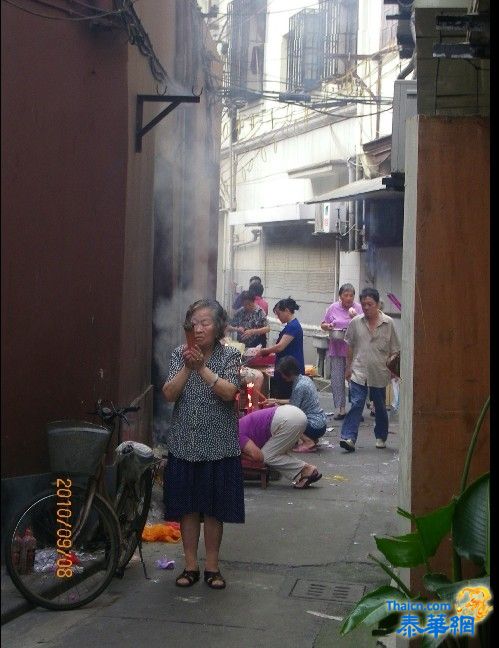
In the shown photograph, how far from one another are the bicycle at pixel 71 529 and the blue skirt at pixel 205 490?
1.38 ft

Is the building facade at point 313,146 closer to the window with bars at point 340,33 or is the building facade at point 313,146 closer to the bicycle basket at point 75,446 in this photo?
the window with bars at point 340,33

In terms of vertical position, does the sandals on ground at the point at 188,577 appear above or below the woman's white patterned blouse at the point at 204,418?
below

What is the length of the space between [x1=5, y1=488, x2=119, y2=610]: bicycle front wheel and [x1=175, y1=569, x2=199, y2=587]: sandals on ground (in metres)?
0.53

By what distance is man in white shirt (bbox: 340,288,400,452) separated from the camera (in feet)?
37.4

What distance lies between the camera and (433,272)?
15.7ft

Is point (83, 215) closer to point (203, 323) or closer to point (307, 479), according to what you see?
point (203, 323)

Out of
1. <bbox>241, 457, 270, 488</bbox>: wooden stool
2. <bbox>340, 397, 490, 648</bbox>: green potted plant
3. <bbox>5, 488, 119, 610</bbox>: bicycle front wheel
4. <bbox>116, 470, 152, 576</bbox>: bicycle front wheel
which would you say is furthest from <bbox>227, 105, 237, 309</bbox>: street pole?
<bbox>340, 397, 490, 648</bbox>: green potted plant

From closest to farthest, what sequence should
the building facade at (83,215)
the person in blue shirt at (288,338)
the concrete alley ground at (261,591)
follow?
the building facade at (83,215) < the concrete alley ground at (261,591) < the person in blue shirt at (288,338)

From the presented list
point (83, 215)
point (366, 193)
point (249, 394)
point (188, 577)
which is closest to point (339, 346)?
point (366, 193)

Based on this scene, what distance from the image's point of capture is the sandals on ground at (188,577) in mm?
6262

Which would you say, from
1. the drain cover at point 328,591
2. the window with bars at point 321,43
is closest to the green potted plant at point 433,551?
the drain cover at point 328,591

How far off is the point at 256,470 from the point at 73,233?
12.3 feet

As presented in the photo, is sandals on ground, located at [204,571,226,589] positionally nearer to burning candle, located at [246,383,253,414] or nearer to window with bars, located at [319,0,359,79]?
burning candle, located at [246,383,253,414]

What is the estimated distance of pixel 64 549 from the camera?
5.79 metres
